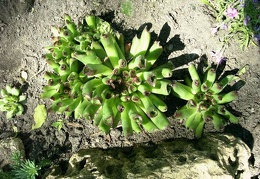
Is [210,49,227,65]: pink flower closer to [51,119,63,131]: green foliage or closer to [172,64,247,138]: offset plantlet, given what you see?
[172,64,247,138]: offset plantlet

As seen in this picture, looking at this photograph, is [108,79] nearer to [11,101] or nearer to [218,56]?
[218,56]

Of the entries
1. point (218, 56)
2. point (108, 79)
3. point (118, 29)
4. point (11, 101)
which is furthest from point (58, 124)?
point (218, 56)

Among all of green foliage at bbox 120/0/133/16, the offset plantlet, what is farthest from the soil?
the offset plantlet

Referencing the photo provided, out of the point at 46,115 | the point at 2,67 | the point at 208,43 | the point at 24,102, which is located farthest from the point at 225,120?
the point at 2,67

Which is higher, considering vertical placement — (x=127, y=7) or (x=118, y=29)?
(x=127, y=7)

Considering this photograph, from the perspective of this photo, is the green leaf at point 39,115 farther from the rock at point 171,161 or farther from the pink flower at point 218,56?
the pink flower at point 218,56

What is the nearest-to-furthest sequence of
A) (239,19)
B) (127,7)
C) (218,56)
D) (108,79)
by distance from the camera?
(108,79), (239,19), (218,56), (127,7)
